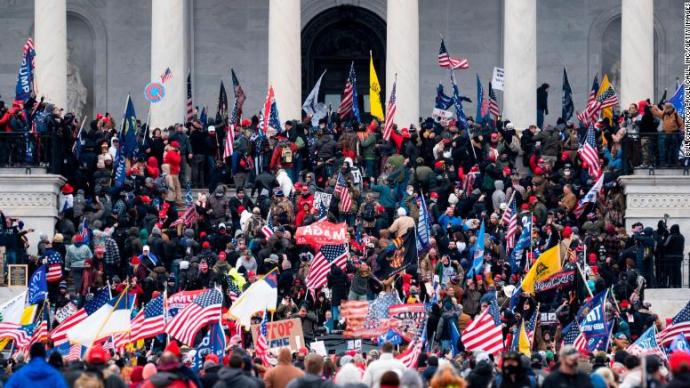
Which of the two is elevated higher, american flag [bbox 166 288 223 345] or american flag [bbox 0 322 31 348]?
american flag [bbox 166 288 223 345]

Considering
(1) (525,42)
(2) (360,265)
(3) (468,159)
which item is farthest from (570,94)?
(2) (360,265)

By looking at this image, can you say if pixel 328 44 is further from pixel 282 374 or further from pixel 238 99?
pixel 282 374

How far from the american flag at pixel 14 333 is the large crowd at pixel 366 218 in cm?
25

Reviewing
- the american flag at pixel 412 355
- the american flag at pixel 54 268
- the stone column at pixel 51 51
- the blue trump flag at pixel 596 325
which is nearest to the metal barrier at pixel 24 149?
the stone column at pixel 51 51

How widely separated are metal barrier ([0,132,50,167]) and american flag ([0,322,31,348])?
50.9 ft

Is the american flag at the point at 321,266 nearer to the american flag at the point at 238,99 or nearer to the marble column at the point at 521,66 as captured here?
the marble column at the point at 521,66

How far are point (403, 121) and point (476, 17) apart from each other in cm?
1021

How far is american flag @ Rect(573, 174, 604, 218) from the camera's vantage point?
2297 inches

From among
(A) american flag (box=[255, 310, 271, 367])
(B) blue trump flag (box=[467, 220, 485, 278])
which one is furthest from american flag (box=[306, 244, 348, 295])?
(A) american flag (box=[255, 310, 271, 367])

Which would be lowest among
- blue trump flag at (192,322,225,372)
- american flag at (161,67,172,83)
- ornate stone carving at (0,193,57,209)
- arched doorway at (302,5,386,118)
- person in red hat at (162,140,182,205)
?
blue trump flag at (192,322,225,372)

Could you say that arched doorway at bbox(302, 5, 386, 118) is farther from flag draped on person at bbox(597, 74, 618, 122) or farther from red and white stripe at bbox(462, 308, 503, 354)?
red and white stripe at bbox(462, 308, 503, 354)

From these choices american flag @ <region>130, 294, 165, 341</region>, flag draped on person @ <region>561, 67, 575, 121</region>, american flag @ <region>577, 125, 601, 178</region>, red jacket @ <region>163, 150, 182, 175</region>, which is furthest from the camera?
flag draped on person @ <region>561, 67, 575, 121</region>

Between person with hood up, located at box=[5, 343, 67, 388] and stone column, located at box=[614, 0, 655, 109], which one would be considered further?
stone column, located at box=[614, 0, 655, 109]

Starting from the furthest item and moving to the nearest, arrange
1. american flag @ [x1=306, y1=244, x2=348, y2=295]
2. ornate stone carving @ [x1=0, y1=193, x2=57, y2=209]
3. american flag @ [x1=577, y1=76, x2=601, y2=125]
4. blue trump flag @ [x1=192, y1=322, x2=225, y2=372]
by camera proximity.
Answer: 1. american flag @ [x1=577, y1=76, x2=601, y2=125]
2. ornate stone carving @ [x1=0, y1=193, x2=57, y2=209]
3. american flag @ [x1=306, y1=244, x2=348, y2=295]
4. blue trump flag @ [x1=192, y1=322, x2=225, y2=372]
